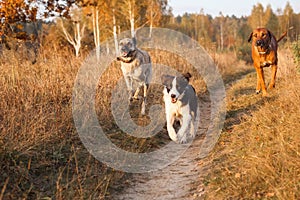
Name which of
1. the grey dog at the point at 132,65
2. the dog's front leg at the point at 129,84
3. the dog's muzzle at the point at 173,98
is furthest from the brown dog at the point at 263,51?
the dog's muzzle at the point at 173,98

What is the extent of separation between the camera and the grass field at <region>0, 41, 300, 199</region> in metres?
3.80

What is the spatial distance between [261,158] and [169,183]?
126 cm

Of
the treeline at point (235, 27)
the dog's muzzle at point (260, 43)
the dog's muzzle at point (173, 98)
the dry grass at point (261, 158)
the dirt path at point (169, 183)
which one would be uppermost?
the treeline at point (235, 27)

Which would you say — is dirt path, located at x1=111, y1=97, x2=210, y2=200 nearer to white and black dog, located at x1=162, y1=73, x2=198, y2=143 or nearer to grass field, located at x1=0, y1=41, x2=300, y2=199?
grass field, located at x1=0, y1=41, x2=300, y2=199

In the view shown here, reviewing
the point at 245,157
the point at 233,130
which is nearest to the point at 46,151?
the point at 245,157

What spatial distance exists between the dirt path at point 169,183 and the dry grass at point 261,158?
0.24 m

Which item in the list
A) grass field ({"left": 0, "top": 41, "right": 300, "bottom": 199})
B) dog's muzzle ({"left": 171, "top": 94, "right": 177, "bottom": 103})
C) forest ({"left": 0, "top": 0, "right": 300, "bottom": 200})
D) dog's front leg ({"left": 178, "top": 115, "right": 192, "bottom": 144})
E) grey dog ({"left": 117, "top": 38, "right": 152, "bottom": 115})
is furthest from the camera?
grey dog ({"left": 117, "top": 38, "right": 152, "bottom": 115})

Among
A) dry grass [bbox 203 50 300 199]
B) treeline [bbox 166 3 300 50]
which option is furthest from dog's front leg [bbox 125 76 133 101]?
treeline [bbox 166 3 300 50]

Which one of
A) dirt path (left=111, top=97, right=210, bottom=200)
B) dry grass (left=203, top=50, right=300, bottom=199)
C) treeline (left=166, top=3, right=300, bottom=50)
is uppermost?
treeline (left=166, top=3, right=300, bottom=50)

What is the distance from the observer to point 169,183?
15.0 feet

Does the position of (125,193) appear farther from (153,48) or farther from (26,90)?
(153,48)

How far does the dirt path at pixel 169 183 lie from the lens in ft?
13.8

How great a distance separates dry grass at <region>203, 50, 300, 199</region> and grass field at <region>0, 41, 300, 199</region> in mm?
10

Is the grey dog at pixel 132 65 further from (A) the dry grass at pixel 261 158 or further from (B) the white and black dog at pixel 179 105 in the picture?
(A) the dry grass at pixel 261 158
